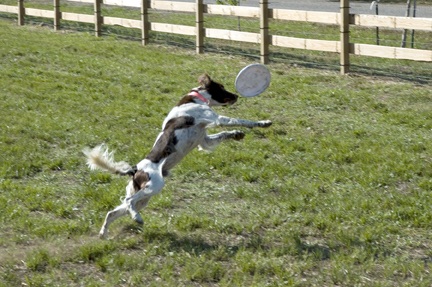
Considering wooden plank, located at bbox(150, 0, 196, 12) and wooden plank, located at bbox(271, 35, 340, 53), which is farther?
wooden plank, located at bbox(150, 0, 196, 12)

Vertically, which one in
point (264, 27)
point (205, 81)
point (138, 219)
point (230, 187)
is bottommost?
point (230, 187)

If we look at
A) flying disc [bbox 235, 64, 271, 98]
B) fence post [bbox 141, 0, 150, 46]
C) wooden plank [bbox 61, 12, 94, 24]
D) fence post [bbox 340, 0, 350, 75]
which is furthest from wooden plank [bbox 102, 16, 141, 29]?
flying disc [bbox 235, 64, 271, 98]

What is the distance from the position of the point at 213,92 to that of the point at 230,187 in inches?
49.7

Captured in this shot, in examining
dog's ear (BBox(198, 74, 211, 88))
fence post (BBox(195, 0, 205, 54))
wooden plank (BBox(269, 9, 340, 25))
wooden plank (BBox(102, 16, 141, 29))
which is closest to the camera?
dog's ear (BBox(198, 74, 211, 88))

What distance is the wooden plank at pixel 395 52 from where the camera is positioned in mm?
12602

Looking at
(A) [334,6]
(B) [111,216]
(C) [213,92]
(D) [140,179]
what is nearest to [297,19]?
(C) [213,92]

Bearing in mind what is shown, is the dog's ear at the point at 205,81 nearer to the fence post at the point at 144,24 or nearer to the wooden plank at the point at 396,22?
the wooden plank at the point at 396,22

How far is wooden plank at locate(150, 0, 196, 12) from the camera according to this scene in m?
16.9

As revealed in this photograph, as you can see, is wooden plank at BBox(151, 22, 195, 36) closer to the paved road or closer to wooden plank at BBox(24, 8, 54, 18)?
wooden plank at BBox(24, 8, 54, 18)

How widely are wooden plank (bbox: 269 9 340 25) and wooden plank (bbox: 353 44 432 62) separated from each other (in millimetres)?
Result: 654

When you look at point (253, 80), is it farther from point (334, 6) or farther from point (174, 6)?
point (334, 6)

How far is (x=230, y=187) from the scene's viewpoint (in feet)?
27.1

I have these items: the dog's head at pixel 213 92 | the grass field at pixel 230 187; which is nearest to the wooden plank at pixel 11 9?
the grass field at pixel 230 187

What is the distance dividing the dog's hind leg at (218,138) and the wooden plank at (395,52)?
6.21 metres
